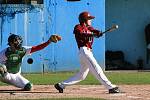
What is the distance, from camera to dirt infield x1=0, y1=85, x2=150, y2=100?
12517mm

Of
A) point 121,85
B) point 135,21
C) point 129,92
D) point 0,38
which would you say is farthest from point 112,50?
point 129,92

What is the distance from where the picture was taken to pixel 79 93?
1334 cm

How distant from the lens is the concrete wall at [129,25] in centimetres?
2478

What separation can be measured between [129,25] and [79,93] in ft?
39.0

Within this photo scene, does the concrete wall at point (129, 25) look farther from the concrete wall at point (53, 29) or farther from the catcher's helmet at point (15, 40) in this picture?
the catcher's helmet at point (15, 40)

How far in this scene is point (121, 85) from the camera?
15.6 meters

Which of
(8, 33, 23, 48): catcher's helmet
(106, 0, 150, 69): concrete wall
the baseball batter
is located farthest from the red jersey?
(106, 0, 150, 69): concrete wall

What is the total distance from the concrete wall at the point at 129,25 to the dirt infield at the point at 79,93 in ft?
31.5

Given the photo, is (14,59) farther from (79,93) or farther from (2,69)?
(79,93)

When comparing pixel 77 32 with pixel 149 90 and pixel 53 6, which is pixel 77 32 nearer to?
pixel 149 90

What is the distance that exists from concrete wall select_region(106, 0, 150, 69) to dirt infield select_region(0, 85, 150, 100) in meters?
9.60

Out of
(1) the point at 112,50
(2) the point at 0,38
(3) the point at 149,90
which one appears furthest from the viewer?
(1) the point at 112,50

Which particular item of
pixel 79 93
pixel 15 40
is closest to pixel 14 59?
pixel 15 40

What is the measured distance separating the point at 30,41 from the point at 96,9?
106 inches
